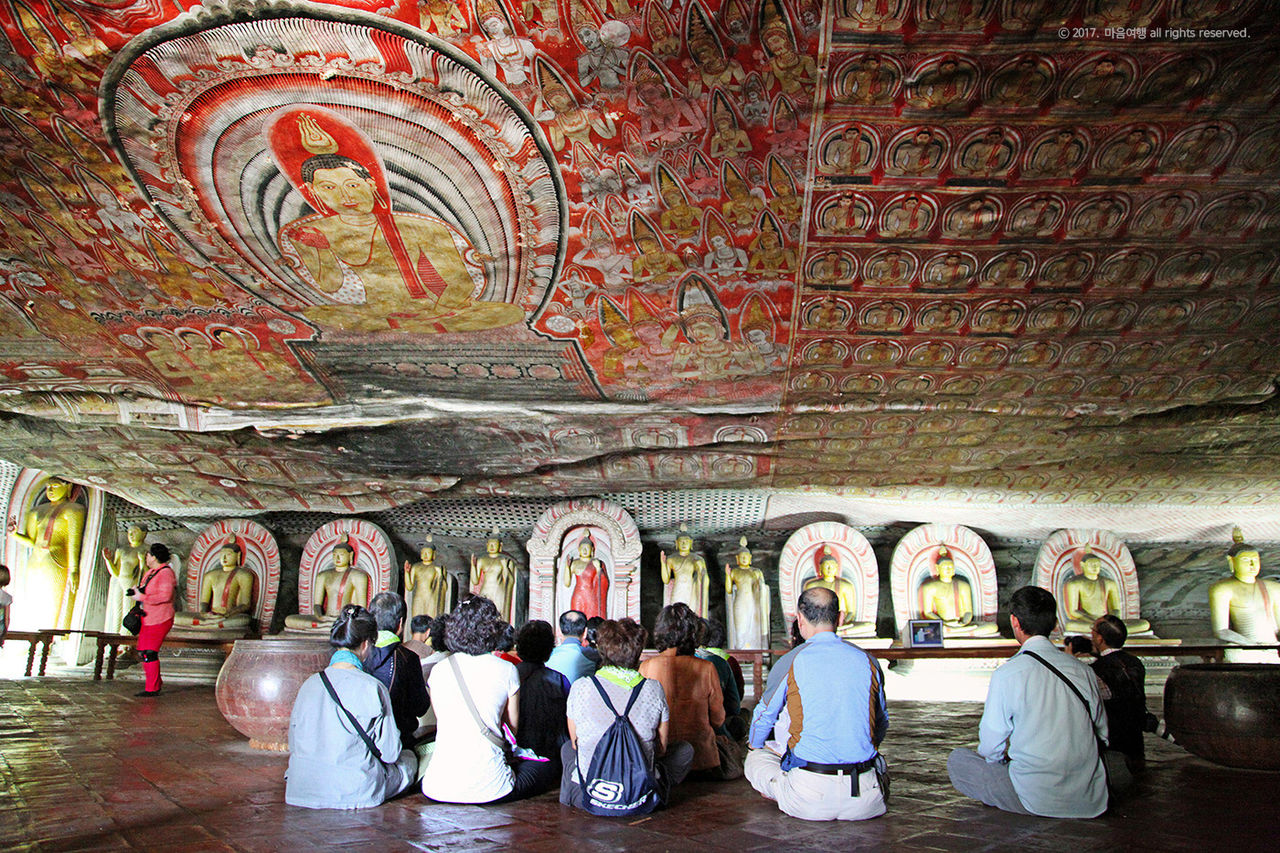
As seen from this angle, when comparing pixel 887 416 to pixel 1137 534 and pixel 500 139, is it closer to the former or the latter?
pixel 500 139

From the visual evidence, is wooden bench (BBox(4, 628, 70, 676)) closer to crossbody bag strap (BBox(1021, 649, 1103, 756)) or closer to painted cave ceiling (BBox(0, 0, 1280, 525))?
painted cave ceiling (BBox(0, 0, 1280, 525))

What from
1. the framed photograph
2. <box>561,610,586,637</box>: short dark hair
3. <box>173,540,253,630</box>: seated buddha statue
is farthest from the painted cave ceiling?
<box>173,540,253,630</box>: seated buddha statue

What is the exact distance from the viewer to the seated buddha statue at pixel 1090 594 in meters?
9.46

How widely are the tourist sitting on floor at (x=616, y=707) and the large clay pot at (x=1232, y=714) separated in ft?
9.48

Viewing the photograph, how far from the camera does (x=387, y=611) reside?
3916mm

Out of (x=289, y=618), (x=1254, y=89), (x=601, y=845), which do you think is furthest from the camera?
(x=289, y=618)

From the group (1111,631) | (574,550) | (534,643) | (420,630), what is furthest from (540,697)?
(574,550)

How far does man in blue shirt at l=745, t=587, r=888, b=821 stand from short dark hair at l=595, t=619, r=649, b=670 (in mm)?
595

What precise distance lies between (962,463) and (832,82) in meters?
5.62

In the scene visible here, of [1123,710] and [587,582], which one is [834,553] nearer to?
[587,582]

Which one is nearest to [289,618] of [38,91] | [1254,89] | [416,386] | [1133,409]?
[416,386]

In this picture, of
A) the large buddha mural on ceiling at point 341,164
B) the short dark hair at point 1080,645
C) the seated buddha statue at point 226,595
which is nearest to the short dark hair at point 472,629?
the large buddha mural on ceiling at point 341,164

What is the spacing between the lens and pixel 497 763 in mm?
3146

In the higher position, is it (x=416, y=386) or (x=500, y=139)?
(x=500, y=139)
